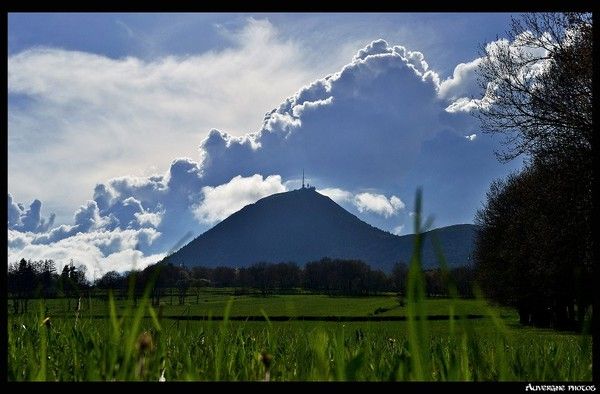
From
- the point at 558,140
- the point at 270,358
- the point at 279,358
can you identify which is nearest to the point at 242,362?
the point at 279,358

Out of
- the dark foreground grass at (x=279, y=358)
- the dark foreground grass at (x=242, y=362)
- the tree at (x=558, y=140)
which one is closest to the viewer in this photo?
the dark foreground grass at (x=279, y=358)

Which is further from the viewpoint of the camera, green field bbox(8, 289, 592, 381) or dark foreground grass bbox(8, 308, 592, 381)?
dark foreground grass bbox(8, 308, 592, 381)

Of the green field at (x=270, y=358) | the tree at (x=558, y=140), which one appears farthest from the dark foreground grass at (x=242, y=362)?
the tree at (x=558, y=140)

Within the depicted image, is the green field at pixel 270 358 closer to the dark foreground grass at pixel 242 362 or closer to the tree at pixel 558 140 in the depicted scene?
the dark foreground grass at pixel 242 362

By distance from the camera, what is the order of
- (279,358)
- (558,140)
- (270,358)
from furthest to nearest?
(558,140) → (279,358) → (270,358)

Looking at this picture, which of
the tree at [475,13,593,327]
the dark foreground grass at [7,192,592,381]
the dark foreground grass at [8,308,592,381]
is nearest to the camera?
the dark foreground grass at [7,192,592,381]

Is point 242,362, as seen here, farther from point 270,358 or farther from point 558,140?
point 558,140

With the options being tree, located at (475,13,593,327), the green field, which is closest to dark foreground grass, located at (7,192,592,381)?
the green field

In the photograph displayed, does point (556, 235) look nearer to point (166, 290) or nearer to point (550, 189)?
point (550, 189)

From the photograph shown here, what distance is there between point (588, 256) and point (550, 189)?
3.06 meters

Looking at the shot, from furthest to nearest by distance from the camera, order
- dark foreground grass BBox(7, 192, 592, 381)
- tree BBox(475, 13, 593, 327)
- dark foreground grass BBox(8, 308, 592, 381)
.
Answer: tree BBox(475, 13, 593, 327), dark foreground grass BBox(8, 308, 592, 381), dark foreground grass BBox(7, 192, 592, 381)

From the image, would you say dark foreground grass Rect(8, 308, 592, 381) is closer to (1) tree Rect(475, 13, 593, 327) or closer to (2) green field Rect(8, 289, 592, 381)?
(2) green field Rect(8, 289, 592, 381)
